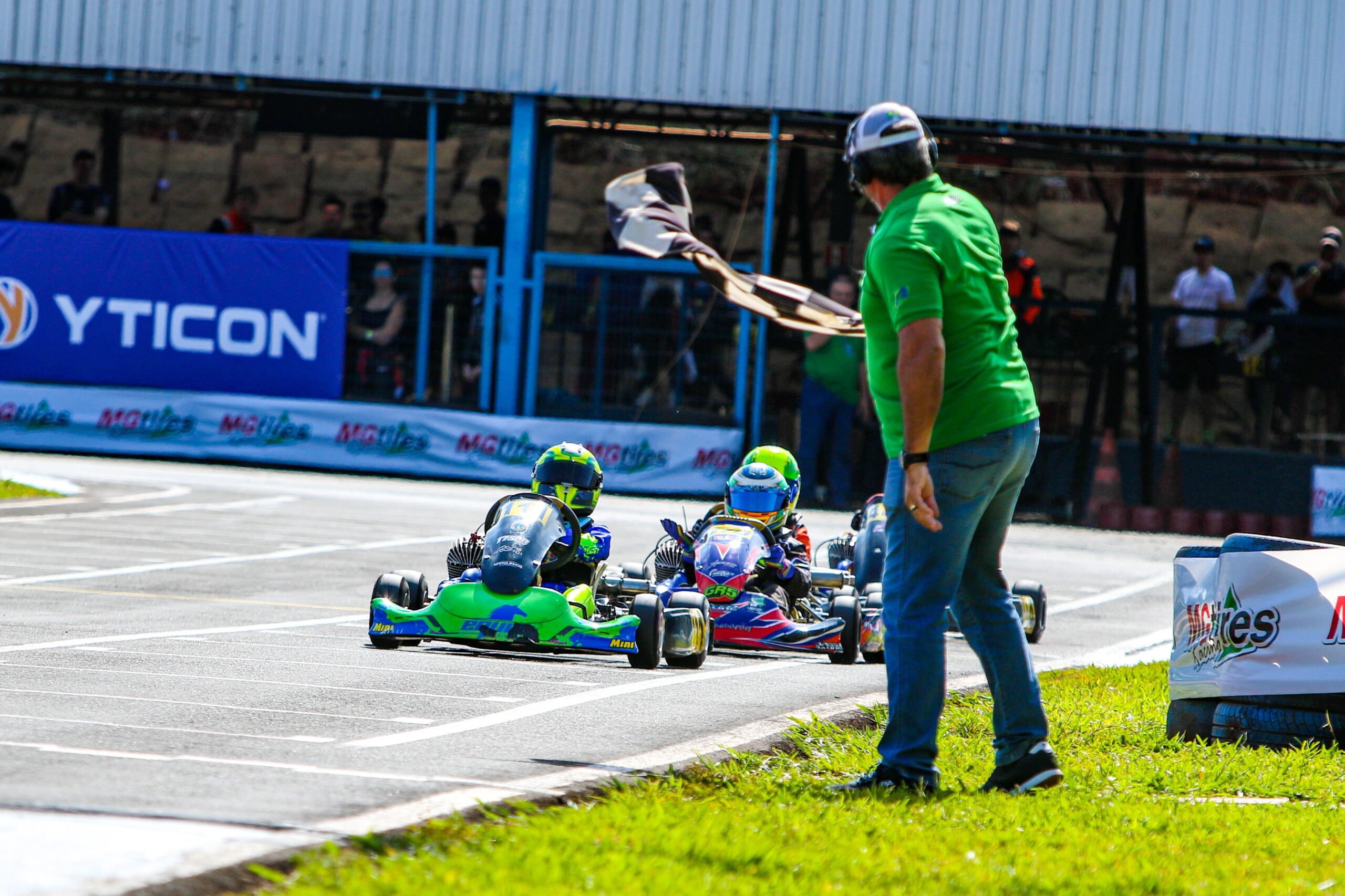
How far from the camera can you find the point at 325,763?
5113 millimetres

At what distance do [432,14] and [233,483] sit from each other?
258 inches

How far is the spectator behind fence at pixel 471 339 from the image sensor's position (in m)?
21.9

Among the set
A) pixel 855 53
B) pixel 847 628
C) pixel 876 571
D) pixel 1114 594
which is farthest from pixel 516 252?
pixel 847 628

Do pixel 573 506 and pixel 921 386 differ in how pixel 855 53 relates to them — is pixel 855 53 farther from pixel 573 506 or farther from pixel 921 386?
pixel 921 386

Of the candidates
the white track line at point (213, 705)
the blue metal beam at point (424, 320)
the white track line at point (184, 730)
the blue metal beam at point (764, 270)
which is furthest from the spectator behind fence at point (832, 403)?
the white track line at point (184, 730)

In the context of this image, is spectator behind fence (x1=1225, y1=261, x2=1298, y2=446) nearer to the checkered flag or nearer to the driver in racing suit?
the checkered flag

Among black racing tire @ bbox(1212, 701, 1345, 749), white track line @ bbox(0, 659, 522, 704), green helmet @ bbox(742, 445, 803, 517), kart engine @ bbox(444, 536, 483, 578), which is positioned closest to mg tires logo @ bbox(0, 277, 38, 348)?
green helmet @ bbox(742, 445, 803, 517)

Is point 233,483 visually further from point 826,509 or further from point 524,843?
point 524,843

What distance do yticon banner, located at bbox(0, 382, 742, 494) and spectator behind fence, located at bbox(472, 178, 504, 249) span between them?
8.04 feet

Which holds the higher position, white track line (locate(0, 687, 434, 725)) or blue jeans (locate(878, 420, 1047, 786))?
blue jeans (locate(878, 420, 1047, 786))

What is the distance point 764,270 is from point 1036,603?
36.6ft

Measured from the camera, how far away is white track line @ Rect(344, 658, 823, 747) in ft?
18.6

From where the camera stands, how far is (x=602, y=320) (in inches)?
814

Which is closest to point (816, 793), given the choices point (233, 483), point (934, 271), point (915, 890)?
point (915, 890)
